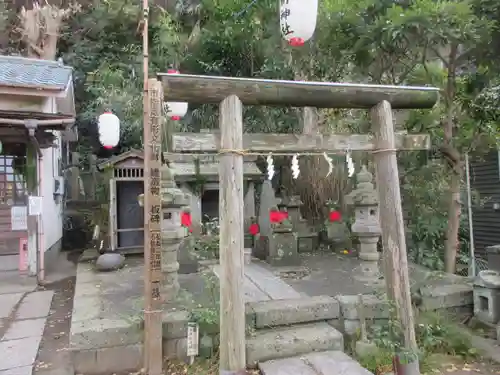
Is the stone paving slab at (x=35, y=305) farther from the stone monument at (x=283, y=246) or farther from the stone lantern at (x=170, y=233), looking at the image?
the stone monument at (x=283, y=246)

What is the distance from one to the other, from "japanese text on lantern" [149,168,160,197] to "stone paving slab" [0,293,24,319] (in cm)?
383

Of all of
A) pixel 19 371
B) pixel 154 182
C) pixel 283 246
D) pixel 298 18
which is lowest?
pixel 19 371

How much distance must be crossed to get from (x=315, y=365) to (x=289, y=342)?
1.37 ft

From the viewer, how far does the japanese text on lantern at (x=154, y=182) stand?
4.24 metres

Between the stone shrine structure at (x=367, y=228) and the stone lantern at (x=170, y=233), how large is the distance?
2.93 meters

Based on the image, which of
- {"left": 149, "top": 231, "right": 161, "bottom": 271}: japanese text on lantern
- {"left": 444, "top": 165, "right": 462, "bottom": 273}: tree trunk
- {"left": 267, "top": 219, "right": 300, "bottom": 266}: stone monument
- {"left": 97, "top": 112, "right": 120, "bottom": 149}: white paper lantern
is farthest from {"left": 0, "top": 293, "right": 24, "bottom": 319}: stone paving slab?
{"left": 444, "top": 165, "right": 462, "bottom": 273}: tree trunk

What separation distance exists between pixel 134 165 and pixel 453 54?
7.74 meters

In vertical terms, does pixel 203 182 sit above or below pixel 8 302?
above

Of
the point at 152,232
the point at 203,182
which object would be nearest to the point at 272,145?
the point at 152,232

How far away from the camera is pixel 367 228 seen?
6.02 metres

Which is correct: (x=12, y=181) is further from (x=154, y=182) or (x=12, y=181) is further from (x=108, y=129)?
(x=154, y=182)

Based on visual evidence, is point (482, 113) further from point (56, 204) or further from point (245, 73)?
point (56, 204)

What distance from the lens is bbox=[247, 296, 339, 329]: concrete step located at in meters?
4.57

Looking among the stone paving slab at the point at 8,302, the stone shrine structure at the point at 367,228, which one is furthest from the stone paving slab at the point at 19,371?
the stone shrine structure at the point at 367,228
